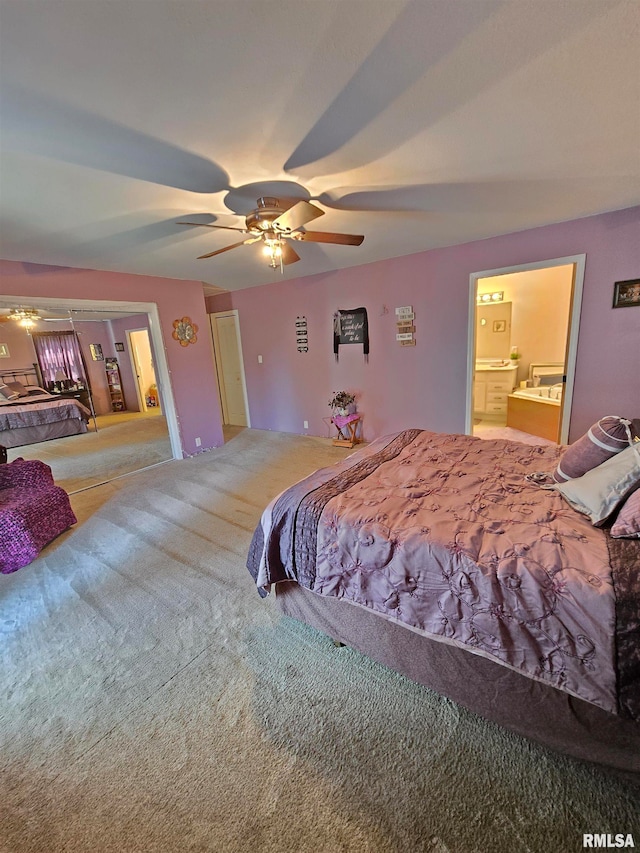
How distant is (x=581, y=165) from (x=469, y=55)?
4.46 ft

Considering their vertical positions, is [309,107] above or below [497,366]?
above

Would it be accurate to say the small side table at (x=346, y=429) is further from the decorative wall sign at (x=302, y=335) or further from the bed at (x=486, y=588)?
the bed at (x=486, y=588)

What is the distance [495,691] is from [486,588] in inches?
16.4

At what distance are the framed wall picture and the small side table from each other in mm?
2932

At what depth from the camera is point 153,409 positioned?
5363 millimetres

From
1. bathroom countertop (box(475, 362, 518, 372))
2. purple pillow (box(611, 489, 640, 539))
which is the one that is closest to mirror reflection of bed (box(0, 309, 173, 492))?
purple pillow (box(611, 489, 640, 539))

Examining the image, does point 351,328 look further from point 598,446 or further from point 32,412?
point 32,412

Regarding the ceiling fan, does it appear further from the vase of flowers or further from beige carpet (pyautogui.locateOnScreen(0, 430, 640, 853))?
the vase of flowers

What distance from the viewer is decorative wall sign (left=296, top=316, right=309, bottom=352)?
5168 mm

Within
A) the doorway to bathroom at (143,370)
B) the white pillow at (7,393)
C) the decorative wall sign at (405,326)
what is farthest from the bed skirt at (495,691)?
the doorway to bathroom at (143,370)

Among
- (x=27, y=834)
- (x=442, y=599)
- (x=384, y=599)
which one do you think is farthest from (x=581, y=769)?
(x=27, y=834)

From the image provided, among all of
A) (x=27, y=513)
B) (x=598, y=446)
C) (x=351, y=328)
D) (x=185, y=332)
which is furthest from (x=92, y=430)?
(x=598, y=446)

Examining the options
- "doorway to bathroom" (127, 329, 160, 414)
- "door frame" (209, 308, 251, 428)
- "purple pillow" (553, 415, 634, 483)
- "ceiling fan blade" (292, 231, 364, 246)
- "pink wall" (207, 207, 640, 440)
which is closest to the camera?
"purple pillow" (553, 415, 634, 483)

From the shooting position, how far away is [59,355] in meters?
4.21
